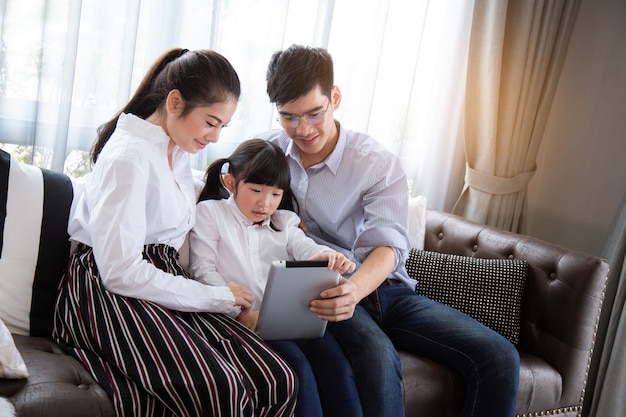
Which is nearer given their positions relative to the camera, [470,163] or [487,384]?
[487,384]

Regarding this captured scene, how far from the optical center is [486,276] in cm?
215

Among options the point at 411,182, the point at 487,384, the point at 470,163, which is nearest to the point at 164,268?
the point at 487,384

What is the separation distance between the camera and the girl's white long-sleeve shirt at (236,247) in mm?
1710

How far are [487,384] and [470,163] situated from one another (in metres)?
1.45

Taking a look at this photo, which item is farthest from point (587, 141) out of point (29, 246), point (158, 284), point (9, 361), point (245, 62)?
point (9, 361)

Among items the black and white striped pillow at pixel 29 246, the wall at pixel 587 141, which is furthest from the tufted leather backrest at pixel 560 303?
the black and white striped pillow at pixel 29 246

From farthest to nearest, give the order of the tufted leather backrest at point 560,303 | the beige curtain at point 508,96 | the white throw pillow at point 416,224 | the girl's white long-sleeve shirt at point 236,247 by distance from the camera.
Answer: the beige curtain at point 508,96
the white throw pillow at point 416,224
the tufted leather backrest at point 560,303
the girl's white long-sleeve shirt at point 236,247

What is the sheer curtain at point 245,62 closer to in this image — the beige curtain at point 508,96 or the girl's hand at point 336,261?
the beige curtain at point 508,96

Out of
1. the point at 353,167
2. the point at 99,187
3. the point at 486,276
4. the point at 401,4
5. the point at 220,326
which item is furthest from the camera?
the point at 401,4

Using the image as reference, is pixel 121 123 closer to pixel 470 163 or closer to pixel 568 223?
pixel 470 163

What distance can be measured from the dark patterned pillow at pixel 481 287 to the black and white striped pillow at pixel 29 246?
121 cm

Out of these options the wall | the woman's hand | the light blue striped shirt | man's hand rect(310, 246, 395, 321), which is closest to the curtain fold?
the wall

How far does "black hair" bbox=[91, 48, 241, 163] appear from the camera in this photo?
5.05 feet

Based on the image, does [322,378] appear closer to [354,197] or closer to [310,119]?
[354,197]
